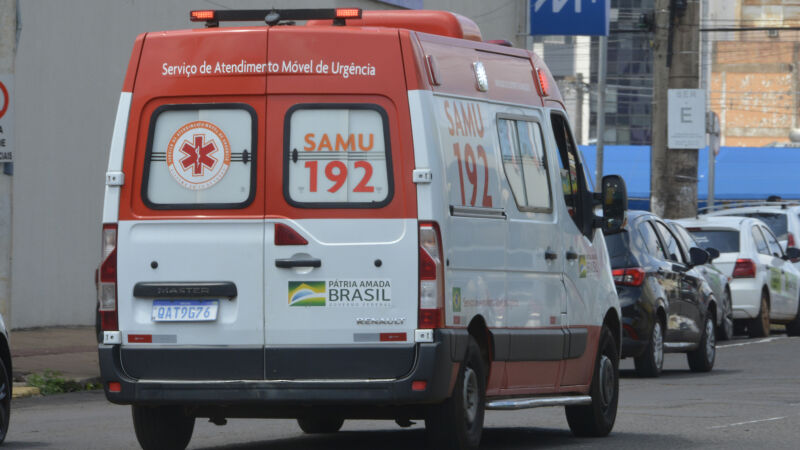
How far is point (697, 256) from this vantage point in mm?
17219

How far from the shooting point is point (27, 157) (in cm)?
2078

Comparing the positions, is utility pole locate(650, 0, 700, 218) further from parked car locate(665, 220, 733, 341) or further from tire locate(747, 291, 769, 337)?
parked car locate(665, 220, 733, 341)

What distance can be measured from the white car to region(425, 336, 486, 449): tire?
44.2 feet

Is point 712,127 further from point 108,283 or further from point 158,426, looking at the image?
point 108,283

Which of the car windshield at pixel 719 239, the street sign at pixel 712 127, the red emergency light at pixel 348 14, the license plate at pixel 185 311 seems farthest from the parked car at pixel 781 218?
the license plate at pixel 185 311

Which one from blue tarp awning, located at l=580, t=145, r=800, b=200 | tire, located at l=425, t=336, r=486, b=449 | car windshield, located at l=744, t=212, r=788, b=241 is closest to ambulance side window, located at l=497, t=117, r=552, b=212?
tire, located at l=425, t=336, r=486, b=449

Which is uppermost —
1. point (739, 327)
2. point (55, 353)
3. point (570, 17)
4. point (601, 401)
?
point (570, 17)

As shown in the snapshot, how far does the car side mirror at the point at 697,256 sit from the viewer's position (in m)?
17.2

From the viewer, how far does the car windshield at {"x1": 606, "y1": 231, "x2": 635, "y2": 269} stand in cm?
1612

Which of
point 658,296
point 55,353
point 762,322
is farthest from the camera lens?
point 762,322

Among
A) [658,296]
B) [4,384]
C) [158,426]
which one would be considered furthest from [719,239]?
[158,426]

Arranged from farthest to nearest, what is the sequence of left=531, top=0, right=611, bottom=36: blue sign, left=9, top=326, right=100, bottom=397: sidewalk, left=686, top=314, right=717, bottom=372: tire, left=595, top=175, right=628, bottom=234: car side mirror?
left=531, top=0, right=611, bottom=36: blue sign < left=686, top=314, right=717, bottom=372: tire < left=9, top=326, right=100, bottom=397: sidewalk < left=595, top=175, right=628, bottom=234: car side mirror

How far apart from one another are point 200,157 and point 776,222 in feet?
63.2

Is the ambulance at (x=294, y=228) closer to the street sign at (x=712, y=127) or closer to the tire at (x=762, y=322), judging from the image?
the tire at (x=762, y=322)
